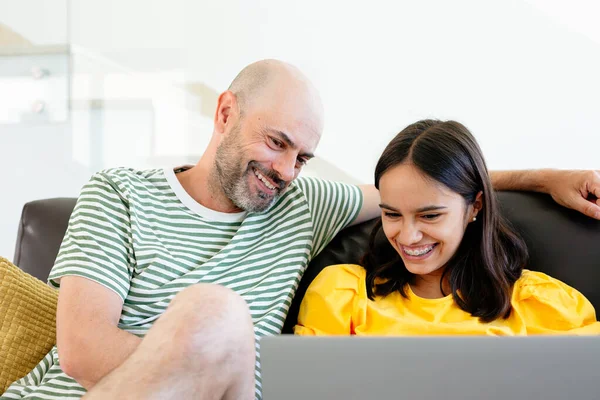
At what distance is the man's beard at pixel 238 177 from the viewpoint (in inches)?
61.6

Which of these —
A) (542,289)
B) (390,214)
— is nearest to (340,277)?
(390,214)

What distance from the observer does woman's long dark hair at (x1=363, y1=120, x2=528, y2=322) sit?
4.85ft

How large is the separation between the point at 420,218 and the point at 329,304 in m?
Answer: 0.26

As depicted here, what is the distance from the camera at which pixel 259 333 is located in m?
1.43

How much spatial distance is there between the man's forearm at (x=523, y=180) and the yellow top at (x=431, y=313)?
0.24m

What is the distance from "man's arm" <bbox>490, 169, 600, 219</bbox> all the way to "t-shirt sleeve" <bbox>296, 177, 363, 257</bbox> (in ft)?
1.20

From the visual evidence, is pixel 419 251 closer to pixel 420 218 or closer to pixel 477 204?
pixel 420 218

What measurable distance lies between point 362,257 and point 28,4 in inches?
87.2

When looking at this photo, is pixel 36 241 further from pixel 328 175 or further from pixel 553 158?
pixel 553 158

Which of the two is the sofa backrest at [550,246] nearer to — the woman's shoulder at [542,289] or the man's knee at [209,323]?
the woman's shoulder at [542,289]

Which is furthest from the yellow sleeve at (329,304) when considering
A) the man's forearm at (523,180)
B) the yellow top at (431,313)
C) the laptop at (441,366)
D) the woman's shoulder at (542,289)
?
the laptop at (441,366)

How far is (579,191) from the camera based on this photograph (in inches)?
61.8

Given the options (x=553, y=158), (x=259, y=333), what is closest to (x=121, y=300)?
(x=259, y=333)

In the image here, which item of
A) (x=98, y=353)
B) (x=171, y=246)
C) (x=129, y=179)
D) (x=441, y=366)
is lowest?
(x=98, y=353)
